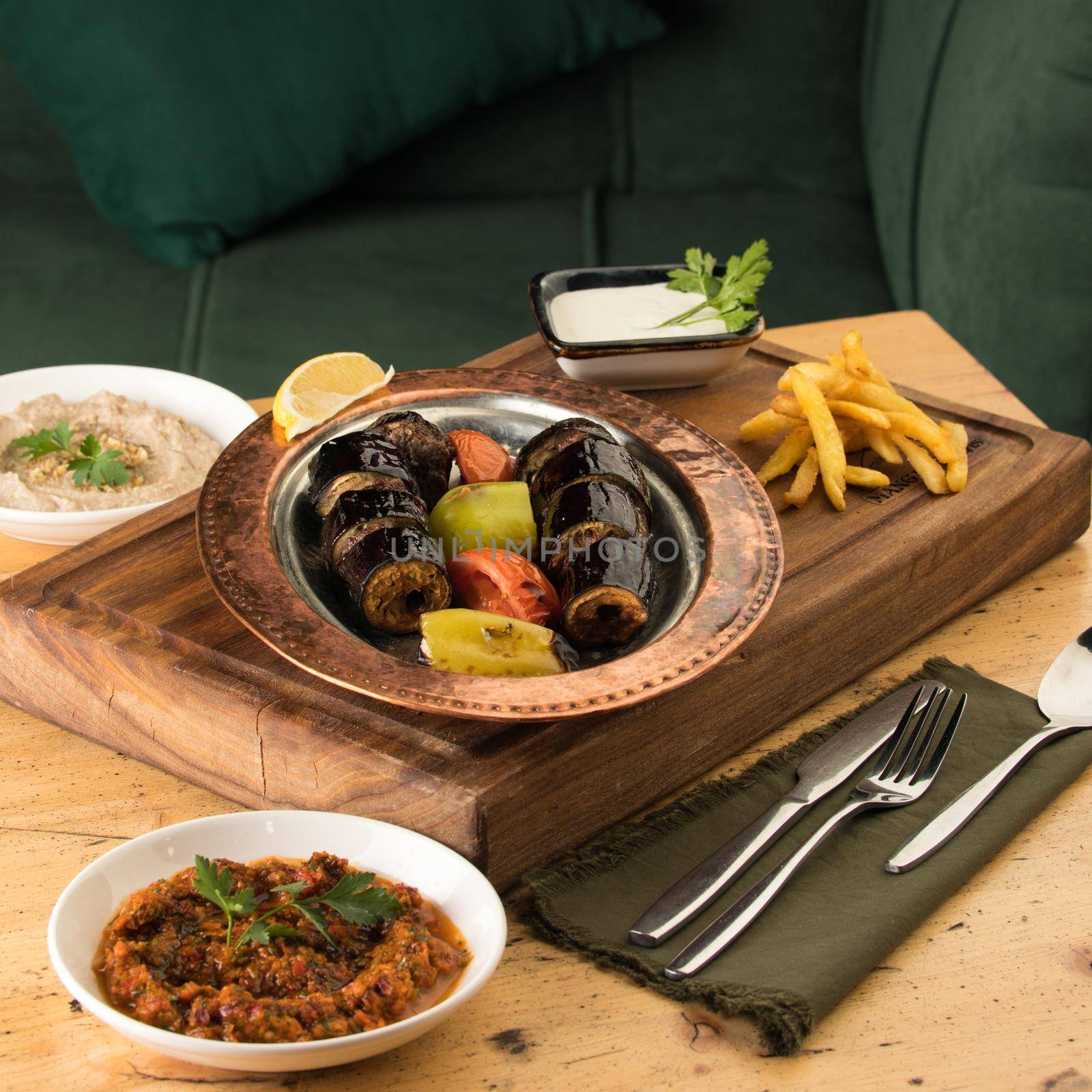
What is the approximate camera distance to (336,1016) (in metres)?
1.10

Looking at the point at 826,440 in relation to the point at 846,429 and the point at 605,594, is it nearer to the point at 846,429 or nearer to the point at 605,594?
the point at 846,429

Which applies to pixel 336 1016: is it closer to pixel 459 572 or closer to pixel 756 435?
pixel 459 572

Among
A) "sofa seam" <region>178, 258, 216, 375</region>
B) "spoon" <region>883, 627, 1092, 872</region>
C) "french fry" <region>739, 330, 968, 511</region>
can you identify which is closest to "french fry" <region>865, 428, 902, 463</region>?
"french fry" <region>739, 330, 968, 511</region>

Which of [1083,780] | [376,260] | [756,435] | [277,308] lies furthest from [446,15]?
[1083,780]

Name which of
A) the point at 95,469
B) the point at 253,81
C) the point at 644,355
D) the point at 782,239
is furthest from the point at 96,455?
the point at 782,239

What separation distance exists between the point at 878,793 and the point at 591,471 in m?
0.51

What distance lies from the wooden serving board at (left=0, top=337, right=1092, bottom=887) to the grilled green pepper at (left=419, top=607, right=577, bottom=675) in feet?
0.23

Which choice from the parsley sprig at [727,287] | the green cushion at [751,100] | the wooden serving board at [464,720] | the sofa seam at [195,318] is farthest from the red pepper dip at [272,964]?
the green cushion at [751,100]

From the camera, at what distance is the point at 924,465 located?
1908 millimetres

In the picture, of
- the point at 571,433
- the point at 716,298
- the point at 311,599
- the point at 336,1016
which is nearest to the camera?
the point at 336,1016

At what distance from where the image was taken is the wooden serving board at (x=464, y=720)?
1.37 metres

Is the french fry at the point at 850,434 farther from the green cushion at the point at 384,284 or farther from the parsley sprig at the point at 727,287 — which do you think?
the green cushion at the point at 384,284

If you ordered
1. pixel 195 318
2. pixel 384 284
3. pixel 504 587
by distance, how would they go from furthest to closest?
pixel 384 284 < pixel 195 318 < pixel 504 587

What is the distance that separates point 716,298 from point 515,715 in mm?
1137
